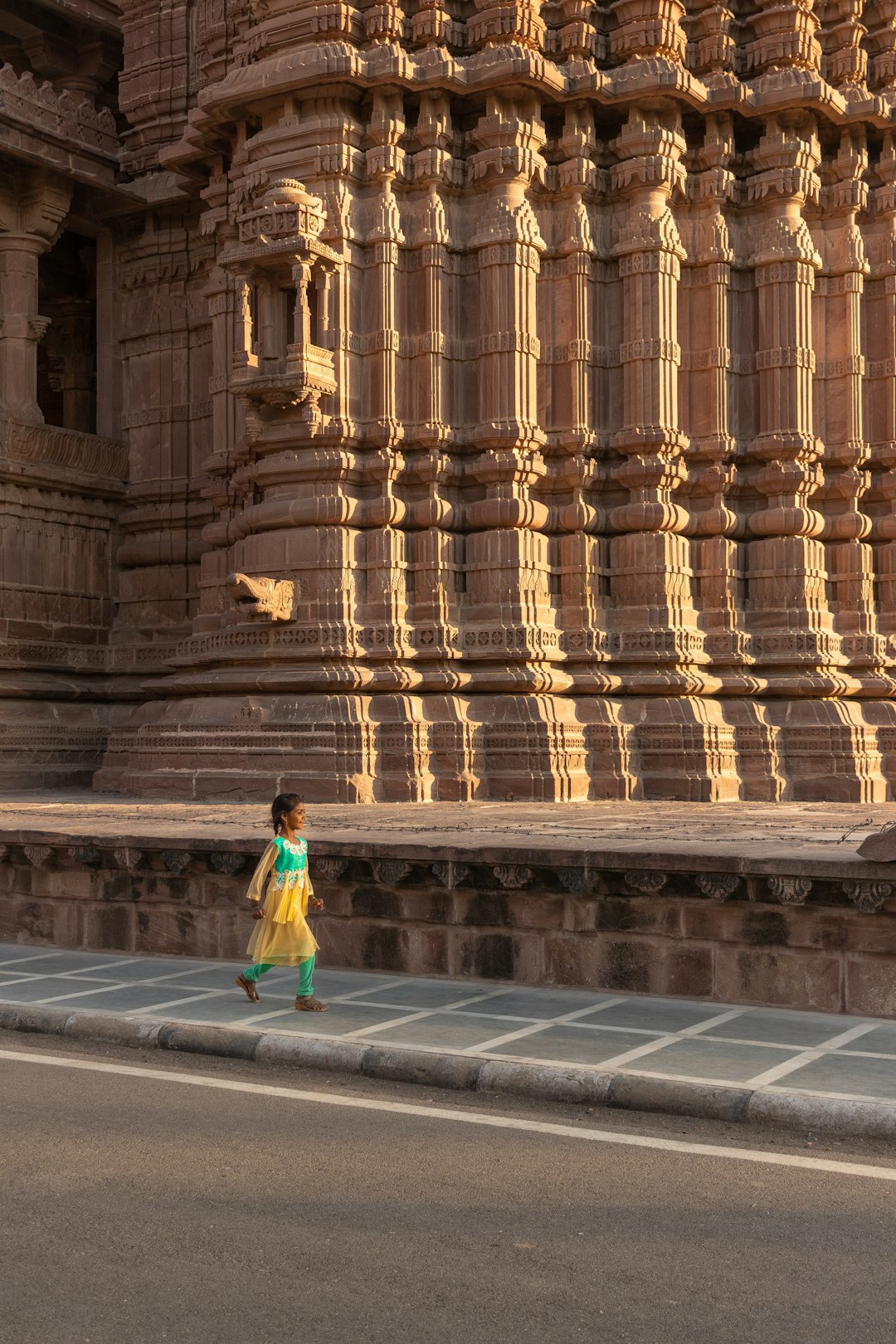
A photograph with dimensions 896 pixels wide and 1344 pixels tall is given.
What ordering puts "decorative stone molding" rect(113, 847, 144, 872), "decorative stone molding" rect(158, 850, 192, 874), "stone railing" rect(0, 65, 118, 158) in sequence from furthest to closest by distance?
"stone railing" rect(0, 65, 118, 158), "decorative stone molding" rect(113, 847, 144, 872), "decorative stone molding" rect(158, 850, 192, 874)

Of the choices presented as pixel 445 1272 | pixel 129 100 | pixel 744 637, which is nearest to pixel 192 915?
pixel 445 1272

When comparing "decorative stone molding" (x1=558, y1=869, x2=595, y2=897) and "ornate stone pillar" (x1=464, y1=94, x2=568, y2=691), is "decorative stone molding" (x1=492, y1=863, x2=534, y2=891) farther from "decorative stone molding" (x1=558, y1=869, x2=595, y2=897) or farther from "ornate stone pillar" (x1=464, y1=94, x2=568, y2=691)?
"ornate stone pillar" (x1=464, y1=94, x2=568, y2=691)

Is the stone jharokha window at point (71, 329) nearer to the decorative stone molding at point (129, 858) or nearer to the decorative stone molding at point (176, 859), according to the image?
the decorative stone molding at point (129, 858)

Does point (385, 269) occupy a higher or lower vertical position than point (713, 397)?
higher

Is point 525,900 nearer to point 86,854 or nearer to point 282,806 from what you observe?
point 282,806

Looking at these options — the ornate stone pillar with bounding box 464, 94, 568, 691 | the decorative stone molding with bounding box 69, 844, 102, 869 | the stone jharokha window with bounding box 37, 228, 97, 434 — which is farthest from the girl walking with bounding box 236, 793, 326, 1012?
the stone jharokha window with bounding box 37, 228, 97, 434

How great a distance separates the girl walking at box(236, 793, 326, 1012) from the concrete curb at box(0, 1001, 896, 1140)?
0.89 metres

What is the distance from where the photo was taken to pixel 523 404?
854 inches

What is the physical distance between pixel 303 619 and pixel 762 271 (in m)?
8.93

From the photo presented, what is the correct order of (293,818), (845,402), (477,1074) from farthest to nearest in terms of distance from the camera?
(845,402), (293,818), (477,1074)

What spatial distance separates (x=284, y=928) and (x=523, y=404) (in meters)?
12.6

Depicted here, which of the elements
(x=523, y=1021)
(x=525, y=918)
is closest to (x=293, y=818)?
(x=525, y=918)

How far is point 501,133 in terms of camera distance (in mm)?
22047

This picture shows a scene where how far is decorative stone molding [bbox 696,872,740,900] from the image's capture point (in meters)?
10.5
